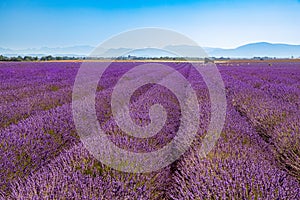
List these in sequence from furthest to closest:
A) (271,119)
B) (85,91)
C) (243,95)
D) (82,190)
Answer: (85,91) → (243,95) → (271,119) → (82,190)

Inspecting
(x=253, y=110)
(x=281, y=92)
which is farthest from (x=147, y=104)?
(x=281, y=92)

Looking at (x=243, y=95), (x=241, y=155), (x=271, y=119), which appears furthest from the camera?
(x=243, y=95)

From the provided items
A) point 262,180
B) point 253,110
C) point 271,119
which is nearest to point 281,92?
point 253,110

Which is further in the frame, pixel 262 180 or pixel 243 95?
pixel 243 95

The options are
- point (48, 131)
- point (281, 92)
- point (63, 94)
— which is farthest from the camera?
point (63, 94)

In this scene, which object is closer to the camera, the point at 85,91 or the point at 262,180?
the point at 262,180

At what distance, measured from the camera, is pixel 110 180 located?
173cm

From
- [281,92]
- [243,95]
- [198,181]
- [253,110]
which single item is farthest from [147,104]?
[281,92]

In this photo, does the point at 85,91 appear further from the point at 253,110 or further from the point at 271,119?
the point at 271,119

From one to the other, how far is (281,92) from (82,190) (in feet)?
17.6

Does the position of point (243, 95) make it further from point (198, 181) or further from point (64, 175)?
point (64, 175)

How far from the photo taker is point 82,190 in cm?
160

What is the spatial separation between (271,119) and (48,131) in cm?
273

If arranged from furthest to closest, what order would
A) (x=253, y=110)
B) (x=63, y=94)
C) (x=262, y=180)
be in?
1. (x=63, y=94)
2. (x=253, y=110)
3. (x=262, y=180)
